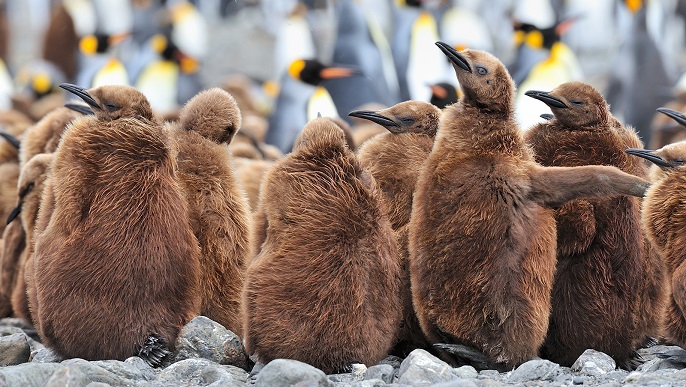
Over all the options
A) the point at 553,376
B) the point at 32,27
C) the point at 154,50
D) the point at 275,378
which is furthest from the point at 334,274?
the point at 32,27

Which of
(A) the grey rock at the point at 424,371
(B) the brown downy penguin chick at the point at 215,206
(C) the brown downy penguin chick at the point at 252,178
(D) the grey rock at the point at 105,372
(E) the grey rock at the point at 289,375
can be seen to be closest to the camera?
(E) the grey rock at the point at 289,375

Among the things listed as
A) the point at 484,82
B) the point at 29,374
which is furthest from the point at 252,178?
the point at 29,374

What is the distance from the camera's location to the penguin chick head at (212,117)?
5254mm

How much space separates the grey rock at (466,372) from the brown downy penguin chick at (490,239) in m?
0.16

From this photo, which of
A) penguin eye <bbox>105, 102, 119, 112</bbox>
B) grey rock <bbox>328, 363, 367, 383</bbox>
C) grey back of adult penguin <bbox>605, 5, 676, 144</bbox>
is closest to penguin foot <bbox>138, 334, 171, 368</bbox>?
grey rock <bbox>328, 363, 367, 383</bbox>

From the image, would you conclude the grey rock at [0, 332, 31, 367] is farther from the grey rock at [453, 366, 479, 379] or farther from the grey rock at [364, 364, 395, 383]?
the grey rock at [453, 366, 479, 379]

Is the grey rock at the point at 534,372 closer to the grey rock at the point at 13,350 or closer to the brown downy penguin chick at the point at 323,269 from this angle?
the brown downy penguin chick at the point at 323,269

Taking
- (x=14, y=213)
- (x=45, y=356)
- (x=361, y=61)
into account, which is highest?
(x=361, y=61)

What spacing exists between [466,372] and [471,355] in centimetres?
23

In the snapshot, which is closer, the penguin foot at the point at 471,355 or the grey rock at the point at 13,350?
the penguin foot at the point at 471,355

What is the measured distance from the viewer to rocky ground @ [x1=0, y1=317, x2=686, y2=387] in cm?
386

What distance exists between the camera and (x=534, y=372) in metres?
4.21

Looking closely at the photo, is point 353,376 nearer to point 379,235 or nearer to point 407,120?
point 379,235

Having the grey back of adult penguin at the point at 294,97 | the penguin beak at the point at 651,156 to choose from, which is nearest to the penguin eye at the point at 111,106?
the penguin beak at the point at 651,156
